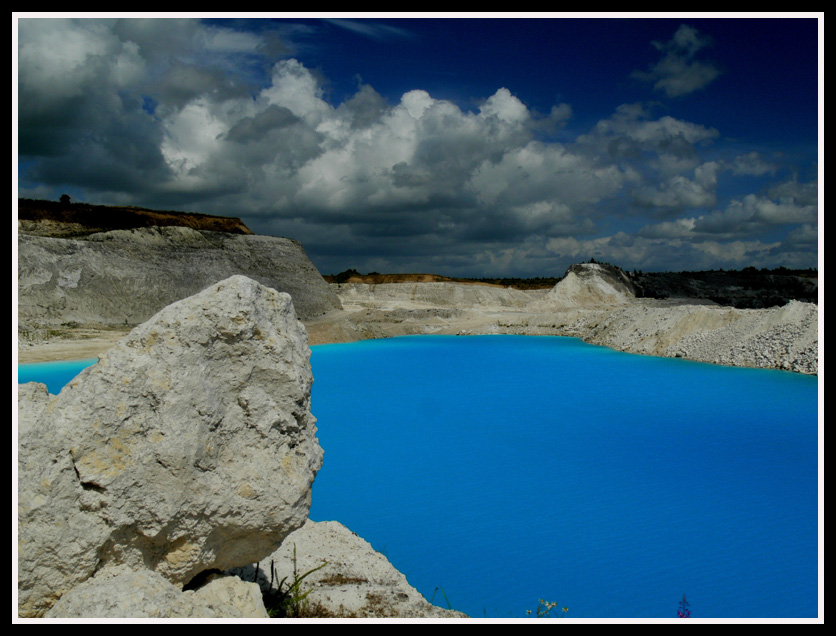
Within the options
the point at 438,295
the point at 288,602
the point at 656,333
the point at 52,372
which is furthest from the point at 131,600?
the point at 438,295

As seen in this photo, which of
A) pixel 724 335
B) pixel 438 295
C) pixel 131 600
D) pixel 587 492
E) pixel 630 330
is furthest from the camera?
pixel 438 295

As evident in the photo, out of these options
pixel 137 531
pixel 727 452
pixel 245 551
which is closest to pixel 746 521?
pixel 727 452

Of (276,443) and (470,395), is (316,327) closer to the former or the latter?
(470,395)

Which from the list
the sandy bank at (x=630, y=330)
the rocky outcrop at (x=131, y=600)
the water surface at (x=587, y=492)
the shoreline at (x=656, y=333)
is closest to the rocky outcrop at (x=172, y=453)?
the rocky outcrop at (x=131, y=600)

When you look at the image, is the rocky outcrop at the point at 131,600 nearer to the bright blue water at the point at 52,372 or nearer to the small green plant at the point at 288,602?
the small green plant at the point at 288,602

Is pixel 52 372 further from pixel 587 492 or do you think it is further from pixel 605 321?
pixel 605 321

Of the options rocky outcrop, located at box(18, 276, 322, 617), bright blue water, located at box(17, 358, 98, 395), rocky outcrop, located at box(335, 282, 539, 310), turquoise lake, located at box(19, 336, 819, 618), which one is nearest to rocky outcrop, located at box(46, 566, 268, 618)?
rocky outcrop, located at box(18, 276, 322, 617)

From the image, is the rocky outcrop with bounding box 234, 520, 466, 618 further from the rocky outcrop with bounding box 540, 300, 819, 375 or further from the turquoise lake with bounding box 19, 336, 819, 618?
the rocky outcrop with bounding box 540, 300, 819, 375
